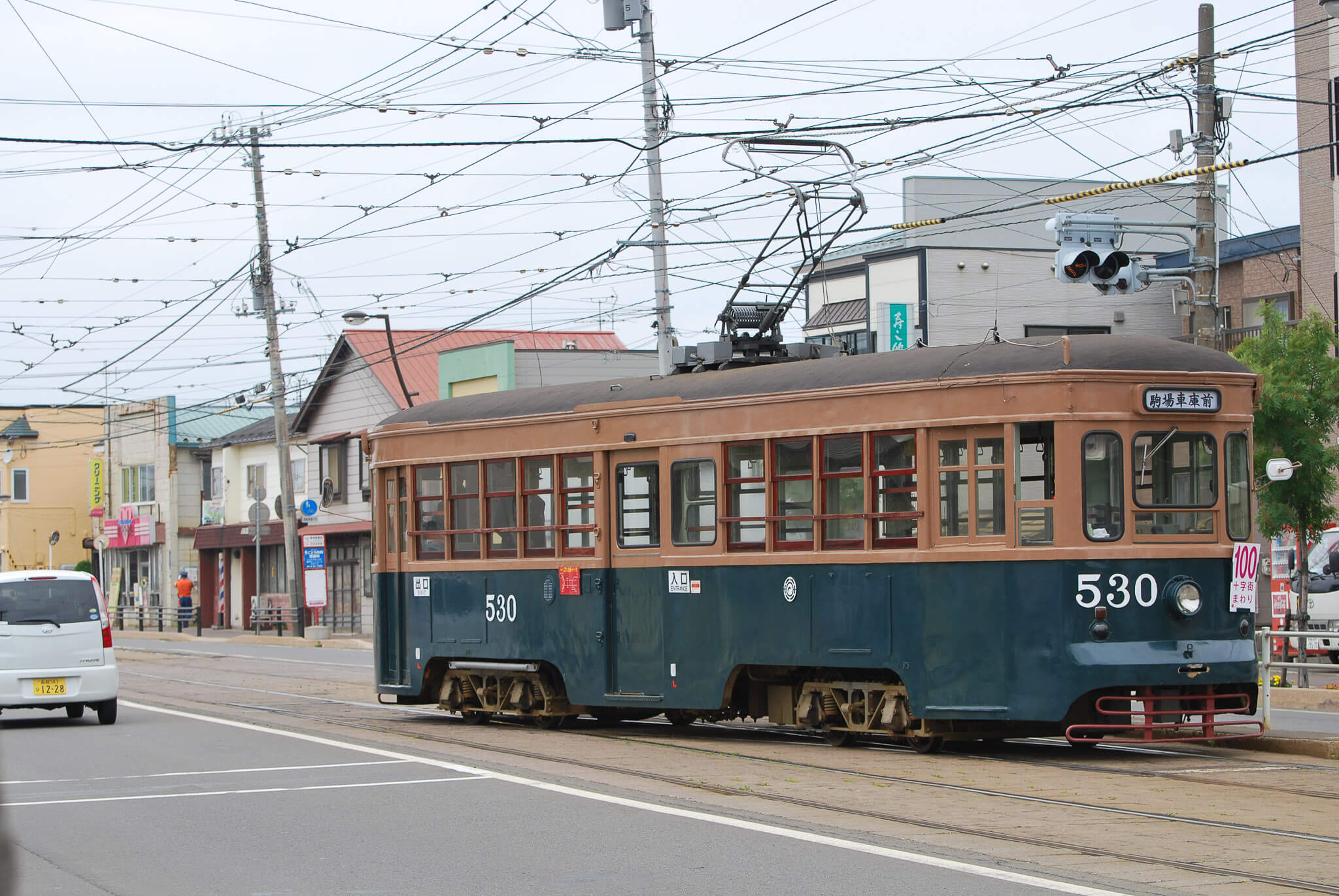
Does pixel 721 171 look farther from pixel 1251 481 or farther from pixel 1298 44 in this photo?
pixel 1298 44

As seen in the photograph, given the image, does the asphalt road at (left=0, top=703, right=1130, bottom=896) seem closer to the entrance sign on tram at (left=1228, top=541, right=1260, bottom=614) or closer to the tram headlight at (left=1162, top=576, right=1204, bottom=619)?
the tram headlight at (left=1162, top=576, right=1204, bottom=619)

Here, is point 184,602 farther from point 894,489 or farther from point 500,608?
point 894,489

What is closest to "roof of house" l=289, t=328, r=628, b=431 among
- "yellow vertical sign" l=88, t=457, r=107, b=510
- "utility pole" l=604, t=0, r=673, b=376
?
"yellow vertical sign" l=88, t=457, r=107, b=510

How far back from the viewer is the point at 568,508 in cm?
1544

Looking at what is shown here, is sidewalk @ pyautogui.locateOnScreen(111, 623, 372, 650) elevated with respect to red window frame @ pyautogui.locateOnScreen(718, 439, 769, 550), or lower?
lower

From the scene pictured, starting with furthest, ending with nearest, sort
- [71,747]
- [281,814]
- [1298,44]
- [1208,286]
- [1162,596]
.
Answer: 1. [1298,44]
2. [1208,286]
3. [71,747]
4. [1162,596]
5. [281,814]

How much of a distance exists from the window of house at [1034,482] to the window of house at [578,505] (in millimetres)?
4354

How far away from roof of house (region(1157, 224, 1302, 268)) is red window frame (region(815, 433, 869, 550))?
23047 mm

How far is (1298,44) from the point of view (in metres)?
32.9

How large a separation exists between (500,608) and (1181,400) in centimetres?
690

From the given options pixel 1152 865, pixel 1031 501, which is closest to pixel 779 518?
pixel 1031 501

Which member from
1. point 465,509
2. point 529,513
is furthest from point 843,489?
point 465,509

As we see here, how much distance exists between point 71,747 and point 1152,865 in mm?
10754

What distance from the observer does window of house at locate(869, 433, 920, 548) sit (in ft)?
41.8
